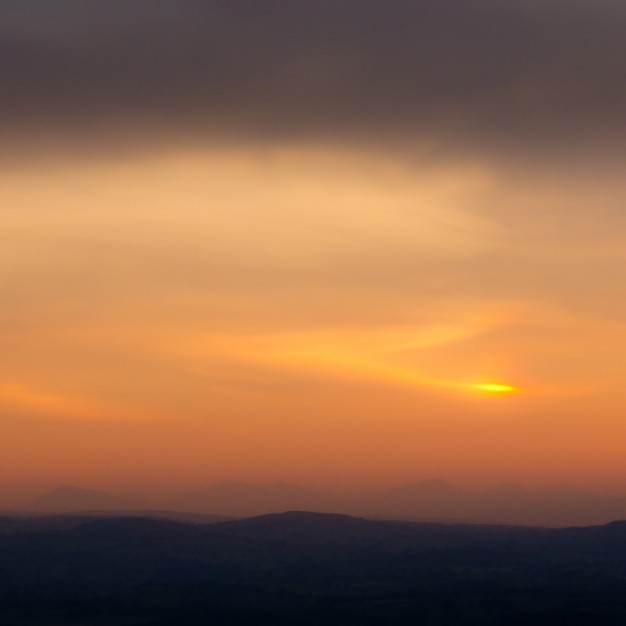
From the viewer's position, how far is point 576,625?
198 m

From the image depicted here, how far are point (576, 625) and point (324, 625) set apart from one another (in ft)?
147

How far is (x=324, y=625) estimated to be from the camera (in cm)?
19975
